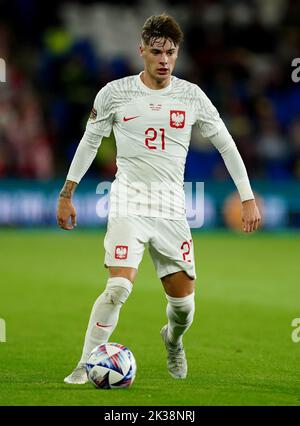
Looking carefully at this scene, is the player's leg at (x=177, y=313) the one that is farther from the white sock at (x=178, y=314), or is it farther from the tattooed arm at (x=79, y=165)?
the tattooed arm at (x=79, y=165)

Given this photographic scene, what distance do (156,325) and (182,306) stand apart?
9.96ft

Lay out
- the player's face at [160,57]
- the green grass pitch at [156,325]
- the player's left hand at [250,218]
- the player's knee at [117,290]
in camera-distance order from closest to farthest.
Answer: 1. the green grass pitch at [156,325]
2. the player's knee at [117,290]
3. the player's face at [160,57]
4. the player's left hand at [250,218]

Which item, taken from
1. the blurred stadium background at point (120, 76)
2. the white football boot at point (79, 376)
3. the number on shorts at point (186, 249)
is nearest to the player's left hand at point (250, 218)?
the number on shorts at point (186, 249)

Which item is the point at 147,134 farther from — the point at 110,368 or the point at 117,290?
the point at 110,368

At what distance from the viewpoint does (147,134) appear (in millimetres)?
7309

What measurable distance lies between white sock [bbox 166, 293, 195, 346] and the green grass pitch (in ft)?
1.01

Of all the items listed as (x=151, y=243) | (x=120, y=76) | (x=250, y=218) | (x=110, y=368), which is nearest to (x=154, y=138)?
(x=151, y=243)

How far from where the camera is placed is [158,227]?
7.30m

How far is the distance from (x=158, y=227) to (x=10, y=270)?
7.51m

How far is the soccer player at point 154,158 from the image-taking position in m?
7.25

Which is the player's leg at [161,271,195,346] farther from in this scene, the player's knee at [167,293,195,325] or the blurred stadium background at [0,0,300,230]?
the blurred stadium background at [0,0,300,230]

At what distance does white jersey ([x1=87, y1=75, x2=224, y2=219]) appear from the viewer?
24.0 feet

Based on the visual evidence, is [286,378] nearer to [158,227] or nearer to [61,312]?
[158,227]

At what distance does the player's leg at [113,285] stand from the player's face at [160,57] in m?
1.06
